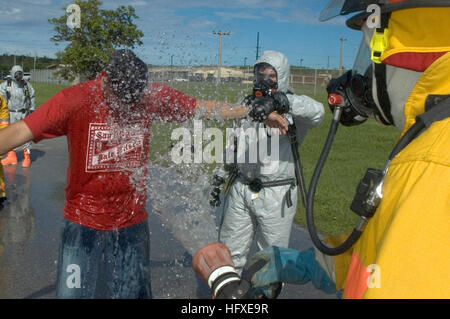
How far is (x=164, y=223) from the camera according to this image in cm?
548

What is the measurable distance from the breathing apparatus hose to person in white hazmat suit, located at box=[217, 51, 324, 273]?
5.92ft

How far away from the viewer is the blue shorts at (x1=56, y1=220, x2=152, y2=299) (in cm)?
275

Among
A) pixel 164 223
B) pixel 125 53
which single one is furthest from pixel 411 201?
pixel 164 223

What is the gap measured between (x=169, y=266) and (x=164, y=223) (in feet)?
3.77

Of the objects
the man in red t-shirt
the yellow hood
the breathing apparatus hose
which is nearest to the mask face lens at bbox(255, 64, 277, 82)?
the man in red t-shirt

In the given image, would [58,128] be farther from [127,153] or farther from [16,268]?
[16,268]

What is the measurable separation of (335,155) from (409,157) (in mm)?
10157

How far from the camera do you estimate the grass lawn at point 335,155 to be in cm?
340

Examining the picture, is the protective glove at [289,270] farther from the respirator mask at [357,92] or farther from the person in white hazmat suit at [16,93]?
the person in white hazmat suit at [16,93]

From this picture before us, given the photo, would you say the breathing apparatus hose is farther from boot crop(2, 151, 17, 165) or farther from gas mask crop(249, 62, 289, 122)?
boot crop(2, 151, 17, 165)

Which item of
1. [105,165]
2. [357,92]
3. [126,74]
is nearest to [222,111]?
[126,74]

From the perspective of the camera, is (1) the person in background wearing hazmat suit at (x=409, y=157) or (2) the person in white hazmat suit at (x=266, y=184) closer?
(1) the person in background wearing hazmat suit at (x=409, y=157)

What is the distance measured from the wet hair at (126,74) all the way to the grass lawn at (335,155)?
47 cm

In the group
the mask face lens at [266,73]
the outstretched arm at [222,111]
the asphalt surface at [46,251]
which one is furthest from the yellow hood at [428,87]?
the asphalt surface at [46,251]
